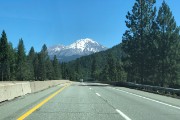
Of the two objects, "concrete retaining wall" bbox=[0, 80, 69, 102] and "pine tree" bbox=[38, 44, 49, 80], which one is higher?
"pine tree" bbox=[38, 44, 49, 80]

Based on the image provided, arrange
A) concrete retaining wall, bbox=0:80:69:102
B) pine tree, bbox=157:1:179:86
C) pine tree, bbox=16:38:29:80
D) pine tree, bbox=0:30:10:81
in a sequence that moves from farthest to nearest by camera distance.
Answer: pine tree, bbox=16:38:29:80, pine tree, bbox=0:30:10:81, pine tree, bbox=157:1:179:86, concrete retaining wall, bbox=0:80:69:102

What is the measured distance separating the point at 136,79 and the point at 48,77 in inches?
4086

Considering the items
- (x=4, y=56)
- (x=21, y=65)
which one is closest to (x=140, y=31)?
(x=4, y=56)

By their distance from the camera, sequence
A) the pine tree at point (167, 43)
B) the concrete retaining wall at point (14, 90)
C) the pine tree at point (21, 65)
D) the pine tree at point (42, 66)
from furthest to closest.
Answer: the pine tree at point (42, 66), the pine tree at point (21, 65), the pine tree at point (167, 43), the concrete retaining wall at point (14, 90)

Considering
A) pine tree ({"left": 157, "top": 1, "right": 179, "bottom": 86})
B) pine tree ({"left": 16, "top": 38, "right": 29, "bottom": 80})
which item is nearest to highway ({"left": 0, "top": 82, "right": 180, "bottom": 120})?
pine tree ({"left": 157, "top": 1, "right": 179, "bottom": 86})

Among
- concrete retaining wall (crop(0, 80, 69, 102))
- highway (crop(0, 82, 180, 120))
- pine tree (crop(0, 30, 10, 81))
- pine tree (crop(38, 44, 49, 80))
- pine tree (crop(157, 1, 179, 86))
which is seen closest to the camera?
highway (crop(0, 82, 180, 120))

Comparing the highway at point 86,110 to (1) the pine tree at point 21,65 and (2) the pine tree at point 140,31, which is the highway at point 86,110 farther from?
(1) the pine tree at point 21,65

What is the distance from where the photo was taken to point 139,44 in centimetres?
6228

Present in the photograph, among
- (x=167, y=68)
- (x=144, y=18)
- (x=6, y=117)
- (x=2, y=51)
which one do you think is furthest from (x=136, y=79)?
(x=6, y=117)

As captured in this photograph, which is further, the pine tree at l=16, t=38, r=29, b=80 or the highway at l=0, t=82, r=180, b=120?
the pine tree at l=16, t=38, r=29, b=80

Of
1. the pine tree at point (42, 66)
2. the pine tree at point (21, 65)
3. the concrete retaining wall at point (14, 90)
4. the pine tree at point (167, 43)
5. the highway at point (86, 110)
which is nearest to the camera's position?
the highway at point (86, 110)

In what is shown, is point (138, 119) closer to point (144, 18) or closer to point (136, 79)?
point (144, 18)

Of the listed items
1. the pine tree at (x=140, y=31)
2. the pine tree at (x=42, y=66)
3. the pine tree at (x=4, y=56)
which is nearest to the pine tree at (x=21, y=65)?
the pine tree at (x=42, y=66)

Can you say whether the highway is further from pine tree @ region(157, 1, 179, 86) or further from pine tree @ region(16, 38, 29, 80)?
pine tree @ region(16, 38, 29, 80)
